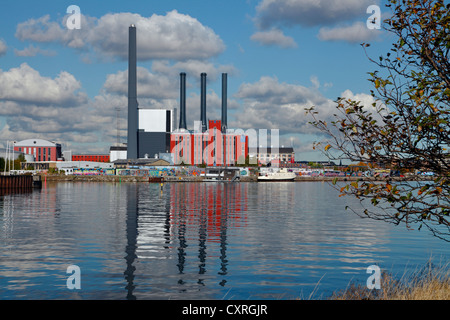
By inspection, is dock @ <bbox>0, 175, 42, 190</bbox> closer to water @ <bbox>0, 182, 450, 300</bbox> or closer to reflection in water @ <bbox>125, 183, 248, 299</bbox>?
reflection in water @ <bbox>125, 183, 248, 299</bbox>

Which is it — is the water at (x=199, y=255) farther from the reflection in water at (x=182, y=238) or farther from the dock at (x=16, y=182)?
the dock at (x=16, y=182)

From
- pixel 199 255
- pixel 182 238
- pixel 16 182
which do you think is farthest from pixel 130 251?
pixel 16 182

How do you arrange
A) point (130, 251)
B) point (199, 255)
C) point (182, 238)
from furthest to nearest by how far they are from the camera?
1. point (182, 238)
2. point (130, 251)
3. point (199, 255)

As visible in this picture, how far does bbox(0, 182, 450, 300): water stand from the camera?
2198 cm

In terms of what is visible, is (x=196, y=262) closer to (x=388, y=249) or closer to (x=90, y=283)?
(x=90, y=283)

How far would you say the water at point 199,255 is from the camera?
72.1 ft

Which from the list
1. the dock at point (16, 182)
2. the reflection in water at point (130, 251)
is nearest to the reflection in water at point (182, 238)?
the reflection in water at point (130, 251)

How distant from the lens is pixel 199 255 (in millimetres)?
30625

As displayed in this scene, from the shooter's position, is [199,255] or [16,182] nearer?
[199,255]

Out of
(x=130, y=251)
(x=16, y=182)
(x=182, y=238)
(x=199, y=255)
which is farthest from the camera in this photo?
(x=16, y=182)

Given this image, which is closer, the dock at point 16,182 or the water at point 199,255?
the water at point 199,255

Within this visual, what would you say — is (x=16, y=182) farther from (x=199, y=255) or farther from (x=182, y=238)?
(x=199, y=255)

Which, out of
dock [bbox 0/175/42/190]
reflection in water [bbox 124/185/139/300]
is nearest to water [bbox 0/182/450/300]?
reflection in water [bbox 124/185/139/300]
